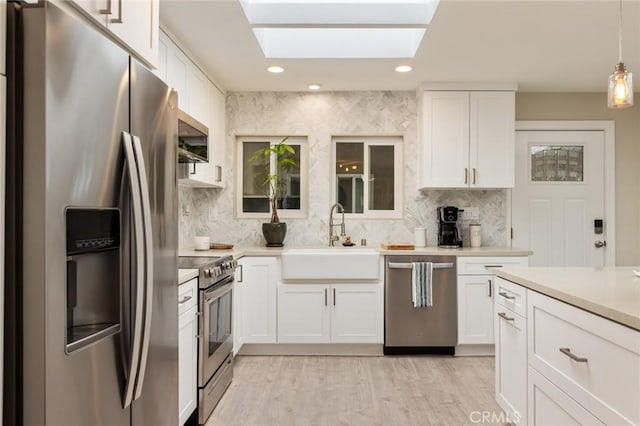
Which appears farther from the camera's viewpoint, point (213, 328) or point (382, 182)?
point (382, 182)

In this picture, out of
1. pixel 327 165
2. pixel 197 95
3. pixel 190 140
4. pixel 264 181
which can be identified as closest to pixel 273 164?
pixel 264 181

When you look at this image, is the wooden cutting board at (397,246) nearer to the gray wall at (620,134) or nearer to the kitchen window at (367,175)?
the kitchen window at (367,175)

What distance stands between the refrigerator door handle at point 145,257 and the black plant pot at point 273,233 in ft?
8.68

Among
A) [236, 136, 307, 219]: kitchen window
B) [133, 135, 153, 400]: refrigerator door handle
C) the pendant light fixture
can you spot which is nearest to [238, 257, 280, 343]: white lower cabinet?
[236, 136, 307, 219]: kitchen window

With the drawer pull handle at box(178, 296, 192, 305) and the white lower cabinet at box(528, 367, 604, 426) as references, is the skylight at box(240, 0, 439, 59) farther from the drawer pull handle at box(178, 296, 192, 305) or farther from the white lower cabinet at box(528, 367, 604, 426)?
the white lower cabinet at box(528, 367, 604, 426)

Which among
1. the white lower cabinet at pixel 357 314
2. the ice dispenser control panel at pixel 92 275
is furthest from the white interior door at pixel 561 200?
the ice dispenser control panel at pixel 92 275

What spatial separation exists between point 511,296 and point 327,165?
7.94 feet

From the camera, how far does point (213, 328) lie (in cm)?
264

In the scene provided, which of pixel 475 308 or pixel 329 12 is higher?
pixel 329 12

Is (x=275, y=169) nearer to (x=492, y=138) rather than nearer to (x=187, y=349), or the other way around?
(x=492, y=138)

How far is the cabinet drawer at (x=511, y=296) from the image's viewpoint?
6.74 feet

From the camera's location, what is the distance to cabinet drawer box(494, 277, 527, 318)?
80.9 inches

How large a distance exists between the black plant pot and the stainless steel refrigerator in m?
2.46

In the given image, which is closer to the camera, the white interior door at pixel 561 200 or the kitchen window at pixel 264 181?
the white interior door at pixel 561 200
